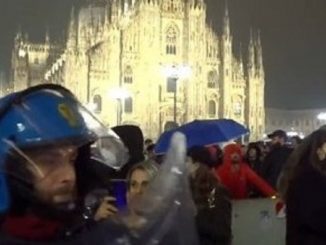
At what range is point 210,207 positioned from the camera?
433 centimetres

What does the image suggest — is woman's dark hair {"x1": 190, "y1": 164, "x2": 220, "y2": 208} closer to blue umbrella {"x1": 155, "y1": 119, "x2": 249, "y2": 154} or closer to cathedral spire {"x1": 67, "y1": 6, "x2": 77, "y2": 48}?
blue umbrella {"x1": 155, "y1": 119, "x2": 249, "y2": 154}

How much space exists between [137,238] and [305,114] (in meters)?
64.5

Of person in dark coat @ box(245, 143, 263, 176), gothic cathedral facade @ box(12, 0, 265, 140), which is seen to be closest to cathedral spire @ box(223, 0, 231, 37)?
gothic cathedral facade @ box(12, 0, 265, 140)

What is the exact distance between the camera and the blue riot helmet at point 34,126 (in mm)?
1183

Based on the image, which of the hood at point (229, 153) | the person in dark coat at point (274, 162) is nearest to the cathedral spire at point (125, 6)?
the person in dark coat at point (274, 162)

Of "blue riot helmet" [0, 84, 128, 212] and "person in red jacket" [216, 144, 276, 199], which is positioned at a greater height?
"blue riot helmet" [0, 84, 128, 212]

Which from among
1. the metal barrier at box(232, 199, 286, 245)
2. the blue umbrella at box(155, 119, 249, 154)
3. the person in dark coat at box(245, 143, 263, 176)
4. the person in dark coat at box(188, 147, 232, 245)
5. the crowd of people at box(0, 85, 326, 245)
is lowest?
the metal barrier at box(232, 199, 286, 245)

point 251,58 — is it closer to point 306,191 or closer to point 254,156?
point 254,156

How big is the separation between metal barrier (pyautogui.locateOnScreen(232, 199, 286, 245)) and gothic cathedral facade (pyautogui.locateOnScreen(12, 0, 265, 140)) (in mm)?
33188

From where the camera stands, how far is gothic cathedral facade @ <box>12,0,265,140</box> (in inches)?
1603

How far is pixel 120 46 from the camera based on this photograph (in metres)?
41.6

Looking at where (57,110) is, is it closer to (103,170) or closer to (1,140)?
(1,140)

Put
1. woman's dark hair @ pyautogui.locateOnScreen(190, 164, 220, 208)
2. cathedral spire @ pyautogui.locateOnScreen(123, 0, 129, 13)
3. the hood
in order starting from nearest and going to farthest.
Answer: woman's dark hair @ pyautogui.locateOnScreen(190, 164, 220, 208)
the hood
cathedral spire @ pyautogui.locateOnScreen(123, 0, 129, 13)

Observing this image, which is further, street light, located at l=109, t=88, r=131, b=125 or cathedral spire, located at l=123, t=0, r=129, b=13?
cathedral spire, located at l=123, t=0, r=129, b=13
